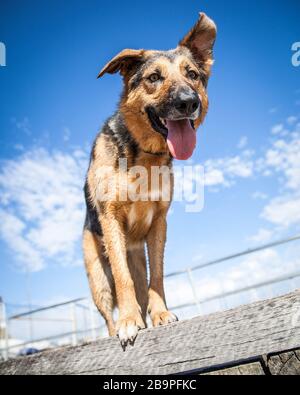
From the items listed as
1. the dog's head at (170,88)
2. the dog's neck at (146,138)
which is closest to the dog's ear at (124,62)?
the dog's head at (170,88)

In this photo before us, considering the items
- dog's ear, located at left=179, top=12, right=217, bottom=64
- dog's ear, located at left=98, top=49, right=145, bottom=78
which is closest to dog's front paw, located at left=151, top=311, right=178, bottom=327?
dog's ear, located at left=98, top=49, right=145, bottom=78

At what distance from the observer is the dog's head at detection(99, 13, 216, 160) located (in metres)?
3.31

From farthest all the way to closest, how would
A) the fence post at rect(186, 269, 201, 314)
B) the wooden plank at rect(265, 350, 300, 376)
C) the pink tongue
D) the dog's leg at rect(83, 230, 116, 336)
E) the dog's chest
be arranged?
the fence post at rect(186, 269, 201, 314), the dog's leg at rect(83, 230, 116, 336), the dog's chest, the pink tongue, the wooden plank at rect(265, 350, 300, 376)

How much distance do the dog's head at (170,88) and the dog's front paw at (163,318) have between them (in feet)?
4.99

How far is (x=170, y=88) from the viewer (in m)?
3.57

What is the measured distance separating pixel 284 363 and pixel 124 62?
3647 millimetres

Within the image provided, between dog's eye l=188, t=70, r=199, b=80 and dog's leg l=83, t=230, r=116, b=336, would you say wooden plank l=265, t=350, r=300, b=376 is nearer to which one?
dog's leg l=83, t=230, r=116, b=336

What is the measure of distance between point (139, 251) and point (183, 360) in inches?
98.8

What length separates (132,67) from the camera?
403cm

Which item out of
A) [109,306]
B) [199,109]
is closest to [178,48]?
[199,109]

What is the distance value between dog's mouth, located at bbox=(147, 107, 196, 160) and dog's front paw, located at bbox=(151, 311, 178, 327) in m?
1.51

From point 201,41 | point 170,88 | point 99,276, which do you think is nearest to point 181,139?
point 170,88

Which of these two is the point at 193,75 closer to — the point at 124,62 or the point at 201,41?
the point at 201,41
